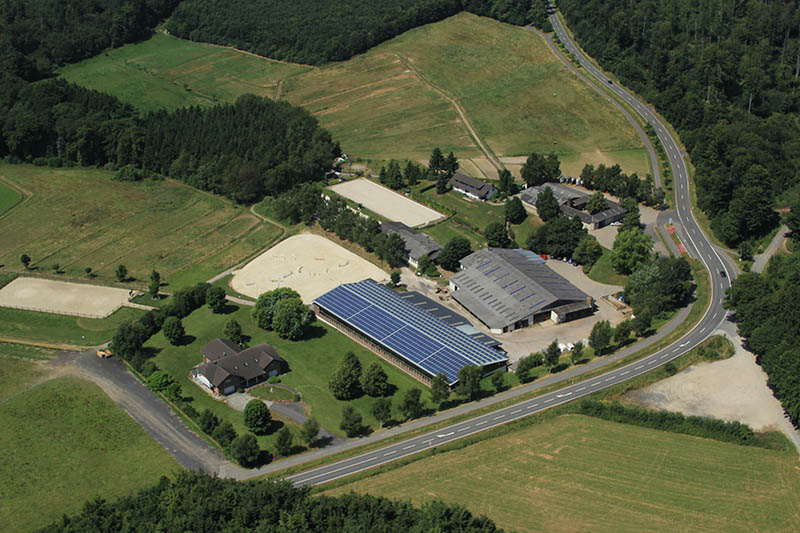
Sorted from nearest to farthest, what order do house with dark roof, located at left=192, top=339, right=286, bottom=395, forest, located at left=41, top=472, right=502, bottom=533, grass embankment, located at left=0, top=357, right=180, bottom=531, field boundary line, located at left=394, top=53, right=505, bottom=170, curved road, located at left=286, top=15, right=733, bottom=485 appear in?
forest, located at left=41, top=472, right=502, bottom=533 → grass embankment, located at left=0, top=357, right=180, bottom=531 → curved road, located at left=286, top=15, right=733, bottom=485 → house with dark roof, located at left=192, top=339, right=286, bottom=395 → field boundary line, located at left=394, top=53, right=505, bottom=170

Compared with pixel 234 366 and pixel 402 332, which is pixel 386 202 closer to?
pixel 402 332

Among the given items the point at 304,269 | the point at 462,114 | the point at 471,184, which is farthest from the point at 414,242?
the point at 462,114

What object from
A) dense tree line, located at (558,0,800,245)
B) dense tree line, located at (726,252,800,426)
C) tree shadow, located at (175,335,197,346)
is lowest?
tree shadow, located at (175,335,197,346)

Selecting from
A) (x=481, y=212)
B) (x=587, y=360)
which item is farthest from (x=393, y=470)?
(x=481, y=212)

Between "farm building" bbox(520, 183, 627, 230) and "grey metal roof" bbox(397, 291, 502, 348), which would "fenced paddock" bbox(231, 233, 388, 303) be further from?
"farm building" bbox(520, 183, 627, 230)

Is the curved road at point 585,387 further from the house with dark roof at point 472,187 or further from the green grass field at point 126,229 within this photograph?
the green grass field at point 126,229

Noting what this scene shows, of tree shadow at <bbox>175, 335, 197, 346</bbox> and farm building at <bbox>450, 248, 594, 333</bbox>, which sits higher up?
farm building at <bbox>450, 248, 594, 333</bbox>

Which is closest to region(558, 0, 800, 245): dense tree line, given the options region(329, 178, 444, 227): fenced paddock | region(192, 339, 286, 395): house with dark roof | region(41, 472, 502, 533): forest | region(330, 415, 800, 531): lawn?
region(329, 178, 444, 227): fenced paddock
